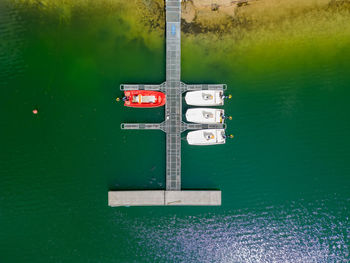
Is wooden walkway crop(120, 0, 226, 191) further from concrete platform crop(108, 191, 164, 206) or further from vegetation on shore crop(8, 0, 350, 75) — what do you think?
concrete platform crop(108, 191, 164, 206)

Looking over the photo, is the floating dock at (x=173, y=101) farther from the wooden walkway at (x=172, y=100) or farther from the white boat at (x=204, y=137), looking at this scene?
the white boat at (x=204, y=137)

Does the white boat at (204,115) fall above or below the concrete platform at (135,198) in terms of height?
above

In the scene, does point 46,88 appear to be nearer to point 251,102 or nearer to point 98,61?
point 98,61

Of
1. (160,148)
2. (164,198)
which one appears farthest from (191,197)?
(160,148)

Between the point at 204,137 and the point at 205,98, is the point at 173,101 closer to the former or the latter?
the point at 205,98

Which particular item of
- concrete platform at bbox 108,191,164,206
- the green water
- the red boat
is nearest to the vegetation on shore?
the green water

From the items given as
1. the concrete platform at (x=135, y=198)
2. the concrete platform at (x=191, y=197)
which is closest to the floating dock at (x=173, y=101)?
the concrete platform at (x=191, y=197)

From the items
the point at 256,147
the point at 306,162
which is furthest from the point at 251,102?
the point at 306,162
